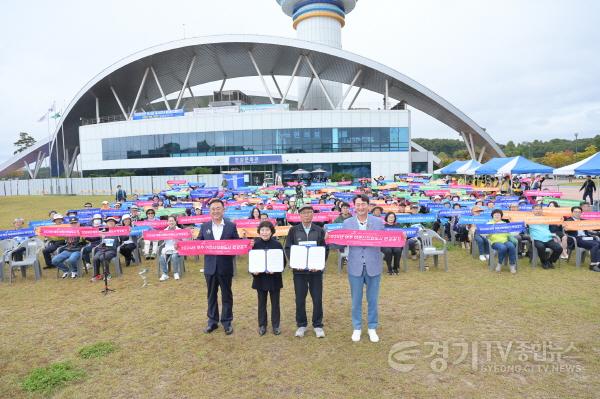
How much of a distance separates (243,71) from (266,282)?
185ft

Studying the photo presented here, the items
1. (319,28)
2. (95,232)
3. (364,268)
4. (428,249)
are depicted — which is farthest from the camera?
(319,28)

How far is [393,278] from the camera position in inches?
322

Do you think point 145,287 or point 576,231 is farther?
point 576,231

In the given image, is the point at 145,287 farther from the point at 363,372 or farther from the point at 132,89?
the point at 132,89

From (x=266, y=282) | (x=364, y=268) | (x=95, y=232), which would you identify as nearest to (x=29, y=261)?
(x=95, y=232)

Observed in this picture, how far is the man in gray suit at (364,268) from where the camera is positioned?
16.2 ft

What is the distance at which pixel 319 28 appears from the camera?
5859cm

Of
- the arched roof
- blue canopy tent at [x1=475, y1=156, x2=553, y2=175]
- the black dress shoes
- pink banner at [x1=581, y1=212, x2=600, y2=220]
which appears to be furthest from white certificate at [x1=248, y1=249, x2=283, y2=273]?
the arched roof

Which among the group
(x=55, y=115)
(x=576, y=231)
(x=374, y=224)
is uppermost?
(x=55, y=115)

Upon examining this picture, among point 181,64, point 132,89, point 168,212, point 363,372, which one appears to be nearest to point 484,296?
point 363,372

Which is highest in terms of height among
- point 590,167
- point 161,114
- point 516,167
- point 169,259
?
point 161,114

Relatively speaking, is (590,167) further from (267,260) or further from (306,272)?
(267,260)

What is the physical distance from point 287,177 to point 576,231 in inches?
1472

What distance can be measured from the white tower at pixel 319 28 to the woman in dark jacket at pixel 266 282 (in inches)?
2158
